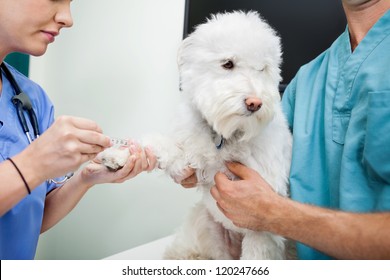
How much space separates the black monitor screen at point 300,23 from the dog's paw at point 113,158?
2.76 feet

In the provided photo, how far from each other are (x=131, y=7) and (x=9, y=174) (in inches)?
59.6

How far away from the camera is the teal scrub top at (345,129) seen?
35.4 inches

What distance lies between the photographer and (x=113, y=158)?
105cm

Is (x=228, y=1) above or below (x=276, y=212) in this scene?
above

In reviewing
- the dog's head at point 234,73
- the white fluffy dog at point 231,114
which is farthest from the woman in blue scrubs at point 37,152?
the dog's head at point 234,73

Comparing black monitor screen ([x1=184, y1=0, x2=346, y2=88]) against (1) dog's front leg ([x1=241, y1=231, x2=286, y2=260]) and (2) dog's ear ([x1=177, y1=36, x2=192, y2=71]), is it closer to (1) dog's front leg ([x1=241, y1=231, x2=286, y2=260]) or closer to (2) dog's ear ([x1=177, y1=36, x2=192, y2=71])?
(2) dog's ear ([x1=177, y1=36, x2=192, y2=71])

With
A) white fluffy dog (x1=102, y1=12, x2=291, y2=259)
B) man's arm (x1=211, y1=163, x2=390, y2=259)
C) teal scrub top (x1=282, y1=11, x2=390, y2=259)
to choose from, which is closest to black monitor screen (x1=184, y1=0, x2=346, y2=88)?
teal scrub top (x1=282, y1=11, x2=390, y2=259)

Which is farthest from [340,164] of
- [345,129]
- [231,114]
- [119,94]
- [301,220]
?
[119,94]

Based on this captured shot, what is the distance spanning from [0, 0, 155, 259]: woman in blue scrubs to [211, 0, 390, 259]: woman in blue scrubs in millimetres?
379

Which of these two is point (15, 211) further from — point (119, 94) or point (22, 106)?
point (119, 94)

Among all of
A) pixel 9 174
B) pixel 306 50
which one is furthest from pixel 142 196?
pixel 9 174

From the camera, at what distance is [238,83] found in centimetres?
102

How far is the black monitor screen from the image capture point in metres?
1.47
